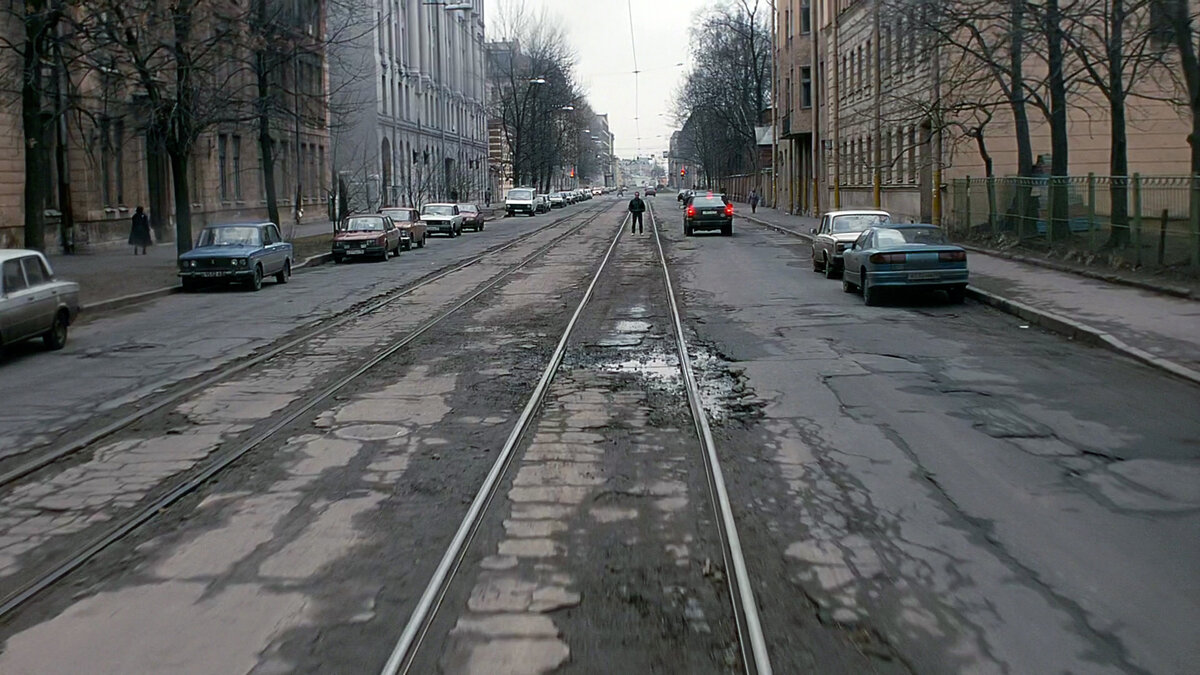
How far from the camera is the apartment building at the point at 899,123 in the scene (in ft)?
113

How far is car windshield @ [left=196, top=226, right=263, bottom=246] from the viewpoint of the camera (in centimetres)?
2656

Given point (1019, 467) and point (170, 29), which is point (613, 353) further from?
point (170, 29)

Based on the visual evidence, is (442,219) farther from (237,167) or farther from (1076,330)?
(1076,330)

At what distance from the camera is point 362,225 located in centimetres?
3616

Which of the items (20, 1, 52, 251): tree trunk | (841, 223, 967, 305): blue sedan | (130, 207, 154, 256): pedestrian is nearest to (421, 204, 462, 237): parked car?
(130, 207, 154, 256): pedestrian

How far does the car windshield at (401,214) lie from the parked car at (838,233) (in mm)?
19678

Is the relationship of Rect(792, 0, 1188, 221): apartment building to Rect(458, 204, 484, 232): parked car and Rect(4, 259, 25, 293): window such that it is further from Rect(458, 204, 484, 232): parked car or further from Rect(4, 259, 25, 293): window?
Rect(4, 259, 25, 293): window

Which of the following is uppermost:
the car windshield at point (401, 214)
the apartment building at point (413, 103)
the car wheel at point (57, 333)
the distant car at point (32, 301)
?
the apartment building at point (413, 103)

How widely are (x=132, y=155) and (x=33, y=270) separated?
25.7 m

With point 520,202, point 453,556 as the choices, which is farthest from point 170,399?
point 520,202

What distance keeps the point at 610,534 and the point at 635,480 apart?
1.29 meters

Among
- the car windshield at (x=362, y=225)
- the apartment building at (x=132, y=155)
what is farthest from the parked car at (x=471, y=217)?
the car windshield at (x=362, y=225)

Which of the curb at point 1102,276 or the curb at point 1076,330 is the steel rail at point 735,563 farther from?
the curb at point 1102,276

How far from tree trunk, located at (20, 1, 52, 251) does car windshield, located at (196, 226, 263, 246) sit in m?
3.32
